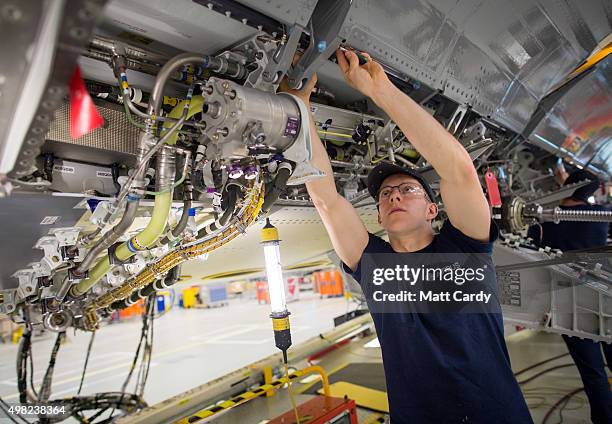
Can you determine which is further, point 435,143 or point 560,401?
point 560,401

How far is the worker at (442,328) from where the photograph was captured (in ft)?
5.30

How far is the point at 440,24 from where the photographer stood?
2.24 metres

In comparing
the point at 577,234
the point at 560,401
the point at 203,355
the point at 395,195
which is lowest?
the point at 560,401

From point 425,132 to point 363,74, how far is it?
1.24 ft

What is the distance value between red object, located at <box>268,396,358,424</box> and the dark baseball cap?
1.77 m

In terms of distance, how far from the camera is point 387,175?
215 centimetres

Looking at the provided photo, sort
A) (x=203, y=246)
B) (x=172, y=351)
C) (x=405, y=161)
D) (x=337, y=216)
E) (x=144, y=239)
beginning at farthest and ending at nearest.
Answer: (x=172, y=351), (x=405, y=161), (x=203, y=246), (x=337, y=216), (x=144, y=239)

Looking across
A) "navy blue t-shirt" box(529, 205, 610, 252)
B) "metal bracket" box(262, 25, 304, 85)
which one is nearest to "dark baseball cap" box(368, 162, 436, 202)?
"metal bracket" box(262, 25, 304, 85)

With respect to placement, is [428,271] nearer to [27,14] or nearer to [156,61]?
[156,61]

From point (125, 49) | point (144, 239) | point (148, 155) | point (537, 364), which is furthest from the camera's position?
point (537, 364)

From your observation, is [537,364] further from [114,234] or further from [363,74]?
[114,234]

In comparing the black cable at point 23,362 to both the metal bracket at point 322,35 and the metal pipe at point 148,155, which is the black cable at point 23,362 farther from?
the metal bracket at point 322,35

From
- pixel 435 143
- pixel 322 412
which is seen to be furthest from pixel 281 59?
pixel 322 412

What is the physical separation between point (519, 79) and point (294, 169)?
2.70 metres
